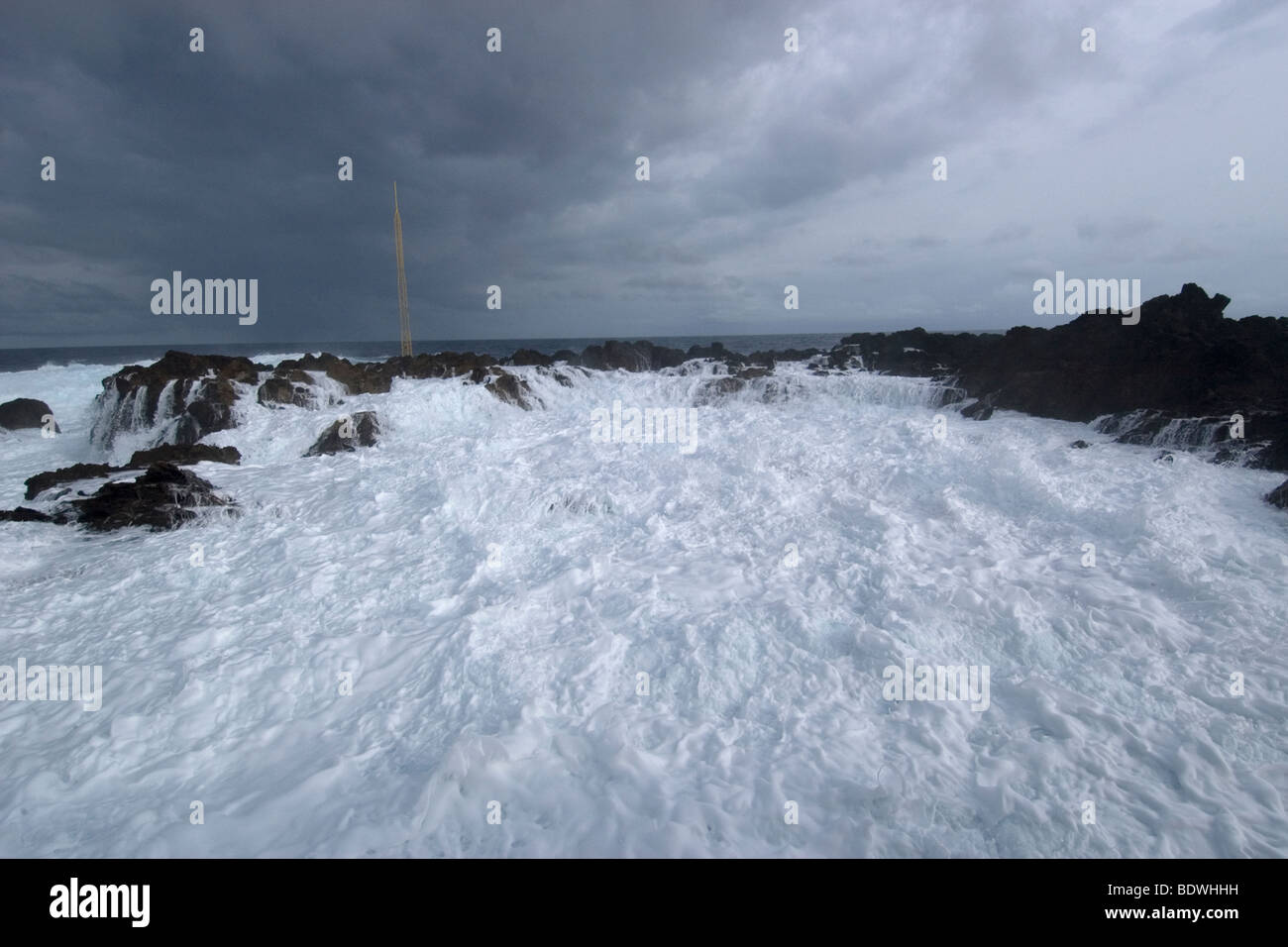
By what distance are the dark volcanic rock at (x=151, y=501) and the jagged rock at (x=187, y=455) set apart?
3.04 metres

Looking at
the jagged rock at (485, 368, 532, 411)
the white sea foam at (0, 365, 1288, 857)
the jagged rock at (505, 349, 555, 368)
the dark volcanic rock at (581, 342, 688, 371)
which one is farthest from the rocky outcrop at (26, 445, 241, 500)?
the dark volcanic rock at (581, 342, 688, 371)

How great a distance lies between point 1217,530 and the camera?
24.5 feet

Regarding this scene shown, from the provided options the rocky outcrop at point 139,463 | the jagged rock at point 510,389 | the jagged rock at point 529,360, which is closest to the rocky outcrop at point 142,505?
the rocky outcrop at point 139,463

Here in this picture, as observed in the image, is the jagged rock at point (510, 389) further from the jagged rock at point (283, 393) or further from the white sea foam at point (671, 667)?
the white sea foam at point (671, 667)

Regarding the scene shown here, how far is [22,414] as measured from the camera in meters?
18.8

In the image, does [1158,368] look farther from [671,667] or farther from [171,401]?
[171,401]

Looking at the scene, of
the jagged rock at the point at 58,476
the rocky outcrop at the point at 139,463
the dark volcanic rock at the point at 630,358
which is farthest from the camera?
the dark volcanic rock at the point at 630,358

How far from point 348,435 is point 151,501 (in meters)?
5.94

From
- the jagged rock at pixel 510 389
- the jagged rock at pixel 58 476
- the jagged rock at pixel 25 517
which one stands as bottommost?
the jagged rock at pixel 25 517

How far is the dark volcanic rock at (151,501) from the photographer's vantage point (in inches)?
354

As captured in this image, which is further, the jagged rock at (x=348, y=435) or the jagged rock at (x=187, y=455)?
the jagged rock at (x=348, y=435)

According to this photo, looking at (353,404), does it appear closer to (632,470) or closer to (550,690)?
(632,470)
